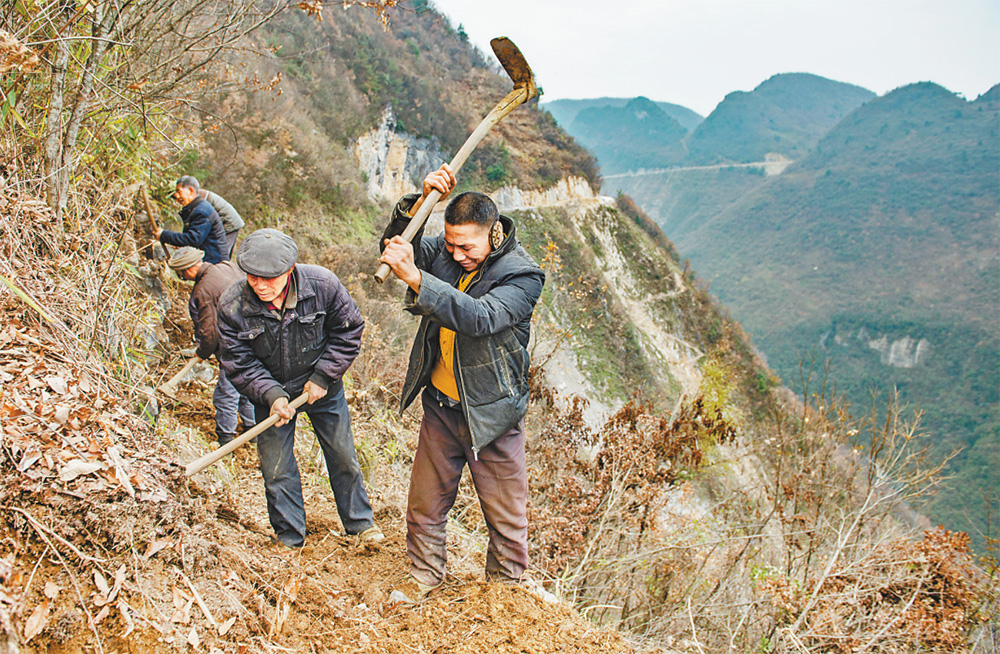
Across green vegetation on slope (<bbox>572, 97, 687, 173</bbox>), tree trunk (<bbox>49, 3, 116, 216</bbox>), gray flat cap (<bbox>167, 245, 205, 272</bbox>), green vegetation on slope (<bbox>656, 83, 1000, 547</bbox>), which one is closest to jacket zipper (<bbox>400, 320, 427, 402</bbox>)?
gray flat cap (<bbox>167, 245, 205, 272</bbox>)

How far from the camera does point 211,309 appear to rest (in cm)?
344

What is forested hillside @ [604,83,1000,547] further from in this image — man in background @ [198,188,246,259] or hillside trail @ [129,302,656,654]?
man in background @ [198,188,246,259]

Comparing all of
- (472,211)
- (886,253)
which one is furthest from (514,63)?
(886,253)

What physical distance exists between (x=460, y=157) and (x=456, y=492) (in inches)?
61.4

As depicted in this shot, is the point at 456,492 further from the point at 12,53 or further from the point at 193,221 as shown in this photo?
the point at 193,221

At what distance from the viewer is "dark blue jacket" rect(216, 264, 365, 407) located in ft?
8.08

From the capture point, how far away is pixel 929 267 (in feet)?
238

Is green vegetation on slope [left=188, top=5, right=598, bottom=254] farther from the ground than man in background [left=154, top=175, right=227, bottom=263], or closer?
farther from the ground

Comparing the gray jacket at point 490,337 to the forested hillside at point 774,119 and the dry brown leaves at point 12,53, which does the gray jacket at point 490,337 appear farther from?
the forested hillside at point 774,119

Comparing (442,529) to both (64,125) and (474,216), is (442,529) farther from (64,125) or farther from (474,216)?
(64,125)

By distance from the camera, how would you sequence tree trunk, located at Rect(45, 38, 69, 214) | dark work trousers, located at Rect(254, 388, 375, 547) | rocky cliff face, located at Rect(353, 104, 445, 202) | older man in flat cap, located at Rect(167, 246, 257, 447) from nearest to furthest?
dark work trousers, located at Rect(254, 388, 375, 547), tree trunk, located at Rect(45, 38, 69, 214), older man in flat cap, located at Rect(167, 246, 257, 447), rocky cliff face, located at Rect(353, 104, 445, 202)

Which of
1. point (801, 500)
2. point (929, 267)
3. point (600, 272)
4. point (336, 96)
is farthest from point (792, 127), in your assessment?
point (801, 500)

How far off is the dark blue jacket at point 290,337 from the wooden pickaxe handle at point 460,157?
53 centimetres

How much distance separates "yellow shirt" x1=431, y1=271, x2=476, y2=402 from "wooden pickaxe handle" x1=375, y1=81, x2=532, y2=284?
30 centimetres
